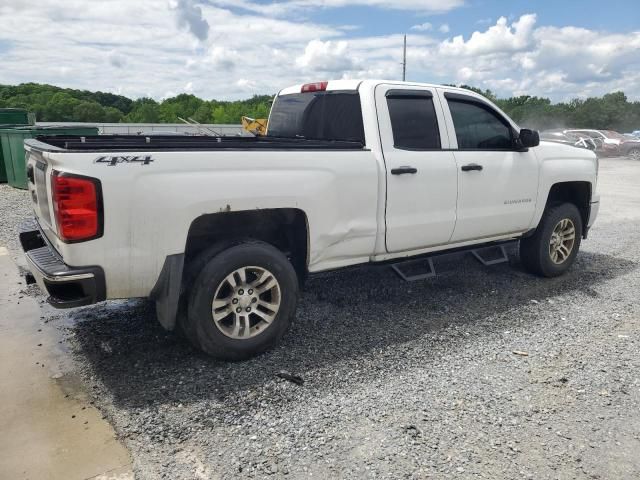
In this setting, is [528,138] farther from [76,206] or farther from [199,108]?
[199,108]

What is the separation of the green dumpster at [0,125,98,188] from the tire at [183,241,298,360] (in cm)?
926

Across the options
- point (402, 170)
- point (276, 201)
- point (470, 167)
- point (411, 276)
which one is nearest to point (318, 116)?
point (402, 170)

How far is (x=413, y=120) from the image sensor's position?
455cm

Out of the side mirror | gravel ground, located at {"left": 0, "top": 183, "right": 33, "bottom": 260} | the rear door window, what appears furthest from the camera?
gravel ground, located at {"left": 0, "top": 183, "right": 33, "bottom": 260}

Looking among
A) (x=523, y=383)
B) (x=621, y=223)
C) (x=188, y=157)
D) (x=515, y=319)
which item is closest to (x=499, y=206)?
(x=515, y=319)

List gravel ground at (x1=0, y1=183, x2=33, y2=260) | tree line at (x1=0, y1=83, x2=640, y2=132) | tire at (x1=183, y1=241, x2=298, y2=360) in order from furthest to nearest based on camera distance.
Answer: tree line at (x1=0, y1=83, x2=640, y2=132)
gravel ground at (x1=0, y1=183, x2=33, y2=260)
tire at (x1=183, y1=241, x2=298, y2=360)

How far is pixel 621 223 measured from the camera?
9516 millimetres

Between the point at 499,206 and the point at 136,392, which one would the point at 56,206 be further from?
the point at 499,206

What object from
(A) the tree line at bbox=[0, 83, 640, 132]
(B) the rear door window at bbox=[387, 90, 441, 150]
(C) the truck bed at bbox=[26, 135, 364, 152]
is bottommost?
(C) the truck bed at bbox=[26, 135, 364, 152]

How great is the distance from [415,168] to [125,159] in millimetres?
2261

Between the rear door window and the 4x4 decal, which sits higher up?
the rear door window

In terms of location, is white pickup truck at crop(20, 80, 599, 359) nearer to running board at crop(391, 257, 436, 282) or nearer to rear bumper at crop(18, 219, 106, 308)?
rear bumper at crop(18, 219, 106, 308)

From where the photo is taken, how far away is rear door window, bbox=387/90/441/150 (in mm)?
4434

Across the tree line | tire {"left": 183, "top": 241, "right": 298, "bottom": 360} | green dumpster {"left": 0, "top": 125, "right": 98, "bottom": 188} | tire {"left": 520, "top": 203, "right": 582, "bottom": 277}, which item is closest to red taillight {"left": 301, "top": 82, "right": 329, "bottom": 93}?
tire {"left": 183, "top": 241, "right": 298, "bottom": 360}
